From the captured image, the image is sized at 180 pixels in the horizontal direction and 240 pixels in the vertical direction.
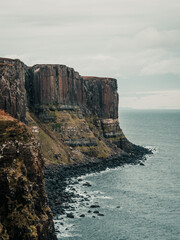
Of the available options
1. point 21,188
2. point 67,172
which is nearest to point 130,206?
point 67,172

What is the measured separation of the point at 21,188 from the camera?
2052 inches

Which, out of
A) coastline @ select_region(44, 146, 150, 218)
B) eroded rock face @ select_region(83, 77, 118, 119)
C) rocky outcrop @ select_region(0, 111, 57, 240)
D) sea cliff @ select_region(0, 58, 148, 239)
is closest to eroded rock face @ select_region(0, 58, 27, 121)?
sea cliff @ select_region(0, 58, 148, 239)

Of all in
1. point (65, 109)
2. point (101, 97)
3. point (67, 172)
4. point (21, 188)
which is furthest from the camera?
point (101, 97)

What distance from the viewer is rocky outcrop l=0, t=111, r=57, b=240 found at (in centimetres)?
5016

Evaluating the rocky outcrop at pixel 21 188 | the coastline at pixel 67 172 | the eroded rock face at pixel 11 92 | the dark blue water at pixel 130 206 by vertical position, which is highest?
the eroded rock face at pixel 11 92

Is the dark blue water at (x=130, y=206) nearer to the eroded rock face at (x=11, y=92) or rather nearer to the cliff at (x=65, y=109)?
the cliff at (x=65, y=109)

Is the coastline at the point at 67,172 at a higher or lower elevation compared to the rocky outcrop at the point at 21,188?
lower

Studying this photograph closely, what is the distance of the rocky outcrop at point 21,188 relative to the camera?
50156 mm

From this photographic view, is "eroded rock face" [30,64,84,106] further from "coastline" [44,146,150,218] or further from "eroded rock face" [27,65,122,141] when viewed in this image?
"coastline" [44,146,150,218]

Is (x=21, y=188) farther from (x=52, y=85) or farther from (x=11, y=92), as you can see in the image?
(x=52, y=85)

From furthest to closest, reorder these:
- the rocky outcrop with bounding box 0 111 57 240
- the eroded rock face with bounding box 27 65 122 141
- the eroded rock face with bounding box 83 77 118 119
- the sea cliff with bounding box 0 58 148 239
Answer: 1. the eroded rock face with bounding box 83 77 118 119
2. the eroded rock face with bounding box 27 65 122 141
3. the sea cliff with bounding box 0 58 148 239
4. the rocky outcrop with bounding box 0 111 57 240

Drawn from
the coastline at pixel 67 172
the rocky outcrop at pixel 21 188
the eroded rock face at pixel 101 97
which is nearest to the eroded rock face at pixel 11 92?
the coastline at pixel 67 172

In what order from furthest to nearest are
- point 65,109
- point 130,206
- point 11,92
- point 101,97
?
point 101,97
point 65,109
point 11,92
point 130,206

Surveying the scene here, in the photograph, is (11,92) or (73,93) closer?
(11,92)
